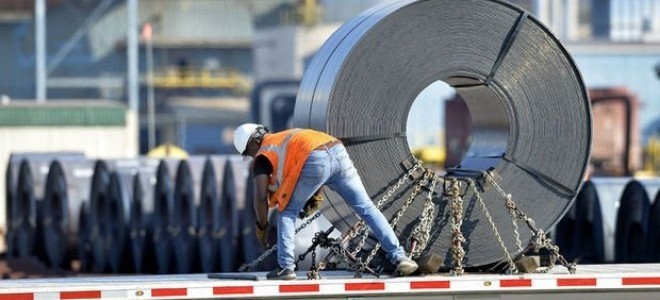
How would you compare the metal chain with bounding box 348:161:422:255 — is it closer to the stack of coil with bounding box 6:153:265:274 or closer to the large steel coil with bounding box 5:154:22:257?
the stack of coil with bounding box 6:153:265:274

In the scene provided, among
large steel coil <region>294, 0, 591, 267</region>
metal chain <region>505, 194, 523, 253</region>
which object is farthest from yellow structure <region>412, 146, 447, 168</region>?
metal chain <region>505, 194, 523, 253</region>

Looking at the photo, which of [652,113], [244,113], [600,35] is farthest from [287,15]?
[652,113]

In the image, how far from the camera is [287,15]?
73.7 metres

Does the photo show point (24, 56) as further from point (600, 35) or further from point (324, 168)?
point (324, 168)

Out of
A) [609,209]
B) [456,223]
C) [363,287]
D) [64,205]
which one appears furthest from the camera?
[64,205]

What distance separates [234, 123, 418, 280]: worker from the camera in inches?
347

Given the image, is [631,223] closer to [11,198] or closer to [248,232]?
[248,232]

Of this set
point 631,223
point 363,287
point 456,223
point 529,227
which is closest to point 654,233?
point 631,223

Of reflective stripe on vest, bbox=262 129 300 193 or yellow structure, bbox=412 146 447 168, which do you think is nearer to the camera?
reflective stripe on vest, bbox=262 129 300 193

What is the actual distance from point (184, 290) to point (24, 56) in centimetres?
6018

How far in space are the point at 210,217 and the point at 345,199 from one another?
27.8ft

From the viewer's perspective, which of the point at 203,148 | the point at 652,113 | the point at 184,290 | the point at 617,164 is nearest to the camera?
the point at 184,290

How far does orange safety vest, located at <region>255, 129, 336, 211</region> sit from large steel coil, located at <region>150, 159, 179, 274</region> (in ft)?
29.7

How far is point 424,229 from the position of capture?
30.6ft
